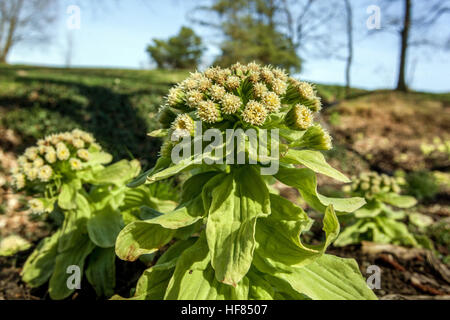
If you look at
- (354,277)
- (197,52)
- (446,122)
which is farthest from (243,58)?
(354,277)

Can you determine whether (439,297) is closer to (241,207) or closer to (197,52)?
(241,207)

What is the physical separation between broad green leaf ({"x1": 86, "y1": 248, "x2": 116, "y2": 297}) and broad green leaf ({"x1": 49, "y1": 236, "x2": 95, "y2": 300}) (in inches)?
4.0

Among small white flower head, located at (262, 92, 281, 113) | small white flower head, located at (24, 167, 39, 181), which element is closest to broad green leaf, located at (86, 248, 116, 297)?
small white flower head, located at (24, 167, 39, 181)

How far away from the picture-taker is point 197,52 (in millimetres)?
18031

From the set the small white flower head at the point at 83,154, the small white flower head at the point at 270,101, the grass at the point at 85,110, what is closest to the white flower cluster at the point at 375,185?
the small white flower head at the point at 270,101

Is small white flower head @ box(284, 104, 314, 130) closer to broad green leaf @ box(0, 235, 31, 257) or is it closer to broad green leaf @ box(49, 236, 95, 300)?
broad green leaf @ box(49, 236, 95, 300)

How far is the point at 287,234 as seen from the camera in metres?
1.94

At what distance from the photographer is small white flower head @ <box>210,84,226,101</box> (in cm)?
194

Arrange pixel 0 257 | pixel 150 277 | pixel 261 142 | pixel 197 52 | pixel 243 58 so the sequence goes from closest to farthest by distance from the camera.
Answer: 1. pixel 261 142
2. pixel 150 277
3. pixel 0 257
4. pixel 243 58
5. pixel 197 52

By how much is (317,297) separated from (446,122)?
435 inches

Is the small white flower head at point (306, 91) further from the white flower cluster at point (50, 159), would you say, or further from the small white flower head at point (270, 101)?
the white flower cluster at point (50, 159)

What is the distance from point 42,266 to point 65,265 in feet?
1.14

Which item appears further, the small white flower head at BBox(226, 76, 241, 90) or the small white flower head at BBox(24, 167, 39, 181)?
the small white flower head at BBox(24, 167, 39, 181)

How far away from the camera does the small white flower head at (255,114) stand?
72.9 inches
